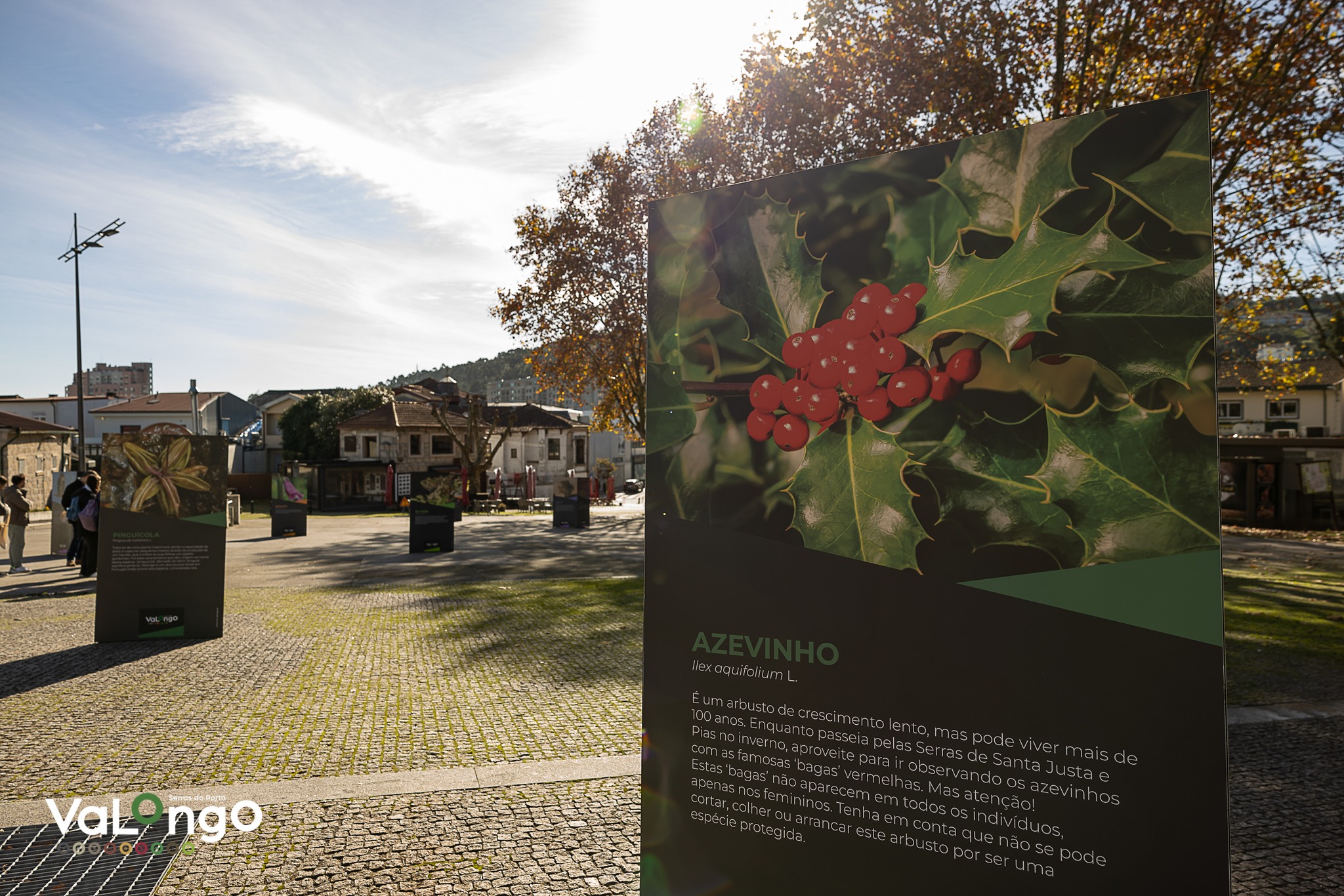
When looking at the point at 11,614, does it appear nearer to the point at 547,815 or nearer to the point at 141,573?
the point at 141,573

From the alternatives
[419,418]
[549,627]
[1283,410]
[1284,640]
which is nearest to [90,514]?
[549,627]

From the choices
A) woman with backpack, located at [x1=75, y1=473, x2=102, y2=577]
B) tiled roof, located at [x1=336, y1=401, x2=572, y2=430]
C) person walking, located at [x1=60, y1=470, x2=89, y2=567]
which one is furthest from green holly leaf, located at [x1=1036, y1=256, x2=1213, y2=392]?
tiled roof, located at [x1=336, y1=401, x2=572, y2=430]

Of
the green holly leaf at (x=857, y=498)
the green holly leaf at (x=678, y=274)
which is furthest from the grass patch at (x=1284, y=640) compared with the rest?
the green holly leaf at (x=678, y=274)

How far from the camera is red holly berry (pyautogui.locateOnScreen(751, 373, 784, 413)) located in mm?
2758

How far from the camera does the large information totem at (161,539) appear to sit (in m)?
9.13

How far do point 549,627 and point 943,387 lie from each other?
859cm

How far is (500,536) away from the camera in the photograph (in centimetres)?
2434

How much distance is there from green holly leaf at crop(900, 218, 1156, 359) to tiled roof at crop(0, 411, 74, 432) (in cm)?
4553

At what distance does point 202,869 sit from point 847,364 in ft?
13.0

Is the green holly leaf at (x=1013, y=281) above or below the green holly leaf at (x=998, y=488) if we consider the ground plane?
above

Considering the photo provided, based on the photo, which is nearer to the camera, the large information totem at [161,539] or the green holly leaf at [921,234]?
the green holly leaf at [921,234]

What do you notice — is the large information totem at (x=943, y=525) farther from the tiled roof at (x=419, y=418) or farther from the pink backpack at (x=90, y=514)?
the tiled roof at (x=419, y=418)

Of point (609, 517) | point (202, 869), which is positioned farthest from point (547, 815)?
point (609, 517)

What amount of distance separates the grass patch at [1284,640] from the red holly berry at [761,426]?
6.59 meters
